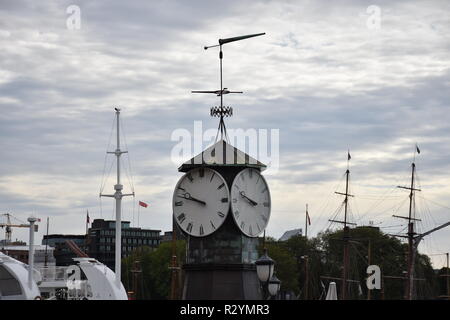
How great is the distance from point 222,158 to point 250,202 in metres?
2.39

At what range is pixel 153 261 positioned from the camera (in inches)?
6176

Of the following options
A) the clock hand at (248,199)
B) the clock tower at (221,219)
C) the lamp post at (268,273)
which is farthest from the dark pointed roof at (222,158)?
the lamp post at (268,273)

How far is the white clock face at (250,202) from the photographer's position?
41.3 metres

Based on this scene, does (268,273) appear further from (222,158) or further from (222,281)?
(222,158)

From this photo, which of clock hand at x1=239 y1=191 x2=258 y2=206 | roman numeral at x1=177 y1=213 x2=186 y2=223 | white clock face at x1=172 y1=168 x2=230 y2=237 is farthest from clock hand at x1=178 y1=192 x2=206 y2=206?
clock hand at x1=239 y1=191 x2=258 y2=206

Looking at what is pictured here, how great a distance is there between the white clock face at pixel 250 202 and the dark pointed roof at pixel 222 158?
437 mm

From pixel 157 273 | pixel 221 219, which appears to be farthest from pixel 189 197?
pixel 157 273

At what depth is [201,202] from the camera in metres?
41.6
